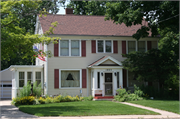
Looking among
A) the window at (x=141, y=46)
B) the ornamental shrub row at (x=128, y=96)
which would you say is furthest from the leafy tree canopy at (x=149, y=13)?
the ornamental shrub row at (x=128, y=96)

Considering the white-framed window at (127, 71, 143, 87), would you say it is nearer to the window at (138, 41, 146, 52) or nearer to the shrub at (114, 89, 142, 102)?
Result: the window at (138, 41, 146, 52)

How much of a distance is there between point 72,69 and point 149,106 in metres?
8.82

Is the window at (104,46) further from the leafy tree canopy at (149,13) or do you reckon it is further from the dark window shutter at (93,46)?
the leafy tree canopy at (149,13)

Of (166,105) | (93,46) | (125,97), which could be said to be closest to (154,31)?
(93,46)

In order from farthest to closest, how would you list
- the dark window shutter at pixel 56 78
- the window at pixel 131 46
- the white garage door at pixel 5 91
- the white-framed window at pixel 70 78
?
the white garage door at pixel 5 91 < the window at pixel 131 46 < the white-framed window at pixel 70 78 < the dark window shutter at pixel 56 78

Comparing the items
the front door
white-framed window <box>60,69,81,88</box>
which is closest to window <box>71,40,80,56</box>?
white-framed window <box>60,69,81,88</box>

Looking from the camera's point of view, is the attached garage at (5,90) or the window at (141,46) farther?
the attached garage at (5,90)

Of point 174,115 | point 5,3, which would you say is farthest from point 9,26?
point 174,115

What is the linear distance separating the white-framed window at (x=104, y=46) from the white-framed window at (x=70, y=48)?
1841mm

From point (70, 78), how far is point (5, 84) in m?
11.2

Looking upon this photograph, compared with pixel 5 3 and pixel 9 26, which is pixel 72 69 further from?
pixel 5 3

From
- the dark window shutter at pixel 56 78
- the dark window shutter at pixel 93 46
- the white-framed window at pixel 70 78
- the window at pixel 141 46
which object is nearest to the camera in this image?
the dark window shutter at pixel 56 78

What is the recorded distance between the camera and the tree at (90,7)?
115ft

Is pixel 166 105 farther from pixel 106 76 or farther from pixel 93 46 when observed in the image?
pixel 93 46
